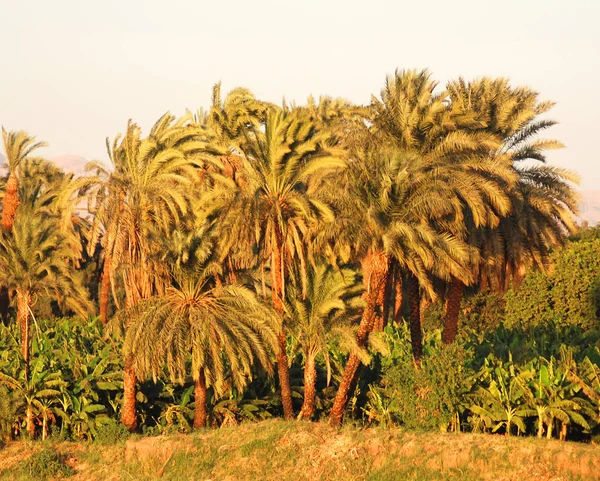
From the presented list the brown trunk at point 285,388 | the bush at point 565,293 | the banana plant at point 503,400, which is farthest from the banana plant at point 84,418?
the bush at point 565,293

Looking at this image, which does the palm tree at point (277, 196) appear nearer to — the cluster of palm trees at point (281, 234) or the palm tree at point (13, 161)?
the cluster of palm trees at point (281, 234)

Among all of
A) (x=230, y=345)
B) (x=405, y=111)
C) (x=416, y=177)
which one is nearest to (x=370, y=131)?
(x=405, y=111)

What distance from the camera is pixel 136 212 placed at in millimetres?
30219

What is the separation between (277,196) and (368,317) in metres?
5.32

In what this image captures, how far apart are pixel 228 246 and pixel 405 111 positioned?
326 inches

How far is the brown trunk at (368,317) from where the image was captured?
28312 millimetres

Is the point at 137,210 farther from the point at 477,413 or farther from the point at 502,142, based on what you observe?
the point at 502,142

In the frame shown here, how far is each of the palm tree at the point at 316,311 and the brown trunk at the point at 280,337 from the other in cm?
55

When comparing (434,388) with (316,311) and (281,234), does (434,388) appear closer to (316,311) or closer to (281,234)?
(316,311)

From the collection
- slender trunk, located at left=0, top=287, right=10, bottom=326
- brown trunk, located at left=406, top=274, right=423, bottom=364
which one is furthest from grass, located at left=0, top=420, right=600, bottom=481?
slender trunk, located at left=0, top=287, right=10, bottom=326

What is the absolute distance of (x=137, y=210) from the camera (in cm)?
3027

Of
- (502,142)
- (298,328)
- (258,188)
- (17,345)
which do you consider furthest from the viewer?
(17,345)

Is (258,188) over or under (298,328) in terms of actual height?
over

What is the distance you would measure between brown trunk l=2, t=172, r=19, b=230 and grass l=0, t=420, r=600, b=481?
2490 centimetres
